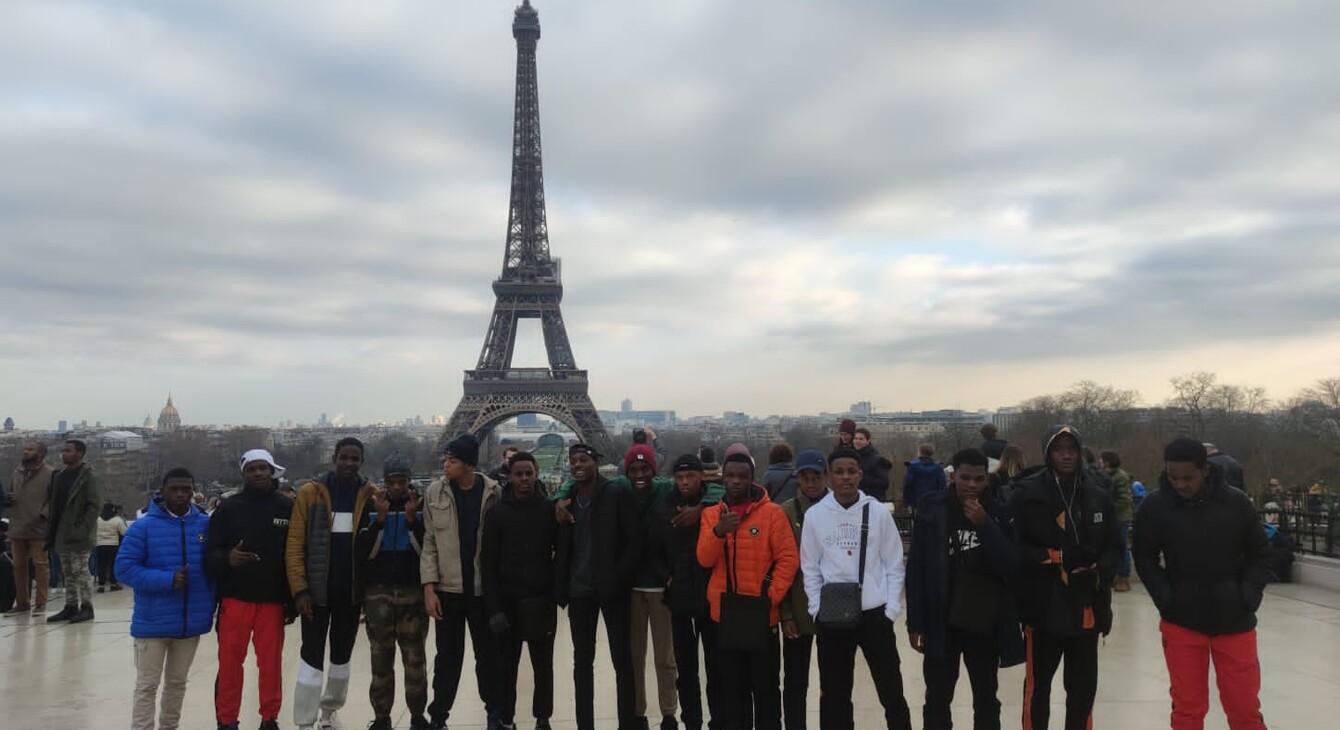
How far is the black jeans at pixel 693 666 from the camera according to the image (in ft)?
15.5

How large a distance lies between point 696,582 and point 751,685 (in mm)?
622

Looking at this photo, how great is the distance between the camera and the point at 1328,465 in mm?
26906

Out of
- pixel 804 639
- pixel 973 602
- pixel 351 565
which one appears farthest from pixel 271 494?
pixel 973 602

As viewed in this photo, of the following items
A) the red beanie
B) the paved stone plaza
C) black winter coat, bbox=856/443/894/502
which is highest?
the red beanie

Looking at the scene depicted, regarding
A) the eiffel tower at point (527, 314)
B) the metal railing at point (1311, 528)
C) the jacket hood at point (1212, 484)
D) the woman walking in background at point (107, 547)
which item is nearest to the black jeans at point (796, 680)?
the jacket hood at point (1212, 484)

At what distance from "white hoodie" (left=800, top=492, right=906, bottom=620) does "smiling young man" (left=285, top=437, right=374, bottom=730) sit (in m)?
2.75

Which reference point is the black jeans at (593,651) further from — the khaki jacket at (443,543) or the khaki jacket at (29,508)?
the khaki jacket at (29,508)

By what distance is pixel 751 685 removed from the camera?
4523mm

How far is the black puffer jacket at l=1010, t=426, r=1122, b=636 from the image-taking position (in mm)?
4156

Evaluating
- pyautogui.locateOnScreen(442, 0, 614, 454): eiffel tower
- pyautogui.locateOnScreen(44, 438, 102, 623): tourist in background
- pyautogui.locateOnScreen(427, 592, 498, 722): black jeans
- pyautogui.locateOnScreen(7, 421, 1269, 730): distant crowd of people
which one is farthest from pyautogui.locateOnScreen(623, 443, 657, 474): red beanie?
pyautogui.locateOnScreen(442, 0, 614, 454): eiffel tower

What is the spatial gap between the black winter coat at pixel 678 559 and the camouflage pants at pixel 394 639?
155 cm

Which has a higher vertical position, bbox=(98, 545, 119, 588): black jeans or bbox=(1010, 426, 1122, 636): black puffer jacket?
bbox=(1010, 426, 1122, 636): black puffer jacket

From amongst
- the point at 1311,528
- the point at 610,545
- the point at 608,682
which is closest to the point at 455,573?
the point at 610,545

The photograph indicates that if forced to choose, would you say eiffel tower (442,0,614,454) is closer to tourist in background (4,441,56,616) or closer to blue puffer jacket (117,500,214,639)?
tourist in background (4,441,56,616)
